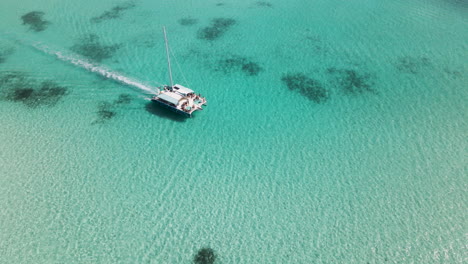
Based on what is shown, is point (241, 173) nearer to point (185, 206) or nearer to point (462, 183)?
point (185, 206)

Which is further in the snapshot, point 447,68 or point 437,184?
point 447,68

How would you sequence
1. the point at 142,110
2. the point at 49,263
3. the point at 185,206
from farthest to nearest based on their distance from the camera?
the point at 142,110, the point at 185,206, the point at 49,263

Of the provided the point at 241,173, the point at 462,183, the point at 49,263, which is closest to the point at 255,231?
the point at 241,173

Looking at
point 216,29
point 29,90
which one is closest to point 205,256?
point 29,90

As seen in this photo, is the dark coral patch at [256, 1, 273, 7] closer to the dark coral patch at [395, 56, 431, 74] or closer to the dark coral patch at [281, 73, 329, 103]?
the dark coral patch at [281, 73, 329, 103]

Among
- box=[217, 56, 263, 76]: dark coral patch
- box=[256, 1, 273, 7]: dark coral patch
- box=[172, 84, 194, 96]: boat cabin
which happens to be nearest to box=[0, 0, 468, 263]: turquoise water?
box=[217, 56, 263, 76]: dark coral patch

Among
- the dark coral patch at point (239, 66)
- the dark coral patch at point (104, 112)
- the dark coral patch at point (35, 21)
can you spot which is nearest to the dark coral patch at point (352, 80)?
the dark coral patch at point (239, 66)

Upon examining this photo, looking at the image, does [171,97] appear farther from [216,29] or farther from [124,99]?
[216,29]
